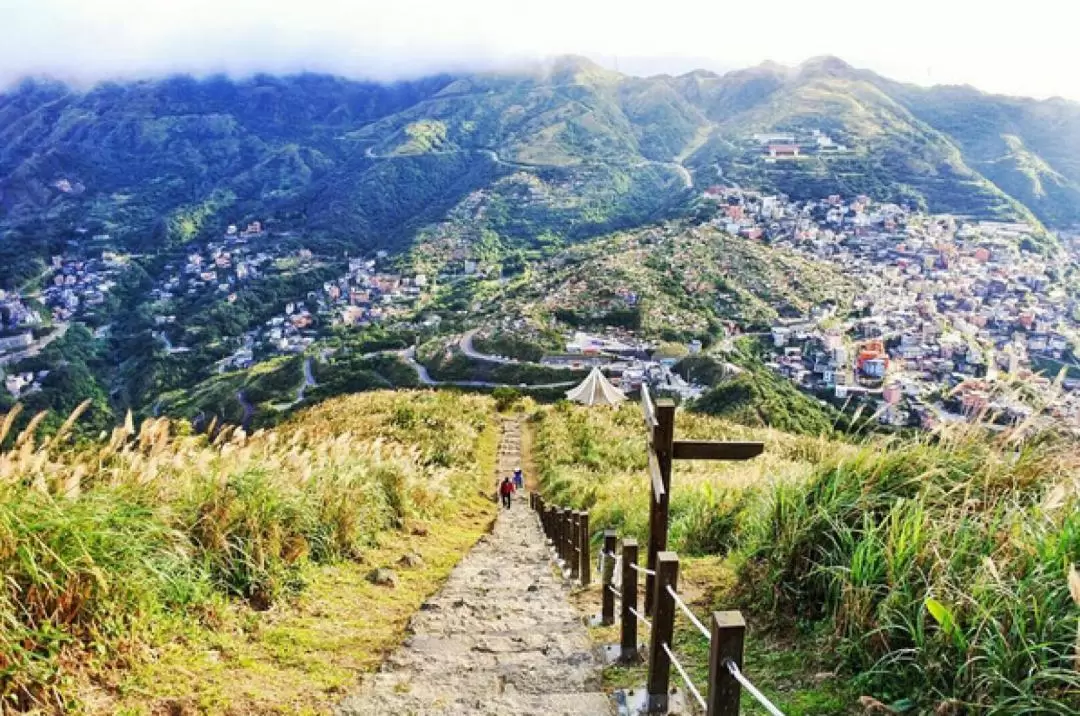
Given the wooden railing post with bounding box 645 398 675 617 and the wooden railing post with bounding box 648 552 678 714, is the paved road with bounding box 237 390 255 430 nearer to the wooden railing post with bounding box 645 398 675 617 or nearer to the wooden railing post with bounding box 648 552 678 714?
the wooden railing post with bounding box 645 398 675 617

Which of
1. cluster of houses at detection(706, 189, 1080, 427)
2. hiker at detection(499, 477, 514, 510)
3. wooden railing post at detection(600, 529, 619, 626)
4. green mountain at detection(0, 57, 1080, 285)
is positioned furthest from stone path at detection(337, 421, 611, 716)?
green mountain at detection(0, 57, 1080, 285)

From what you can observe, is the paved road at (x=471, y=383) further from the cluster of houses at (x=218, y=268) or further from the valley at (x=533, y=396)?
the cluster of houses at (x=218, y=268)

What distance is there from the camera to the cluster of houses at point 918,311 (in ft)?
73.8

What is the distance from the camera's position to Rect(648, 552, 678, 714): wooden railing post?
121 inches

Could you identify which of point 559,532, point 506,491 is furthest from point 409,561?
point 506,491

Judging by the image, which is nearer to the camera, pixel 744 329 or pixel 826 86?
pixel 744 329

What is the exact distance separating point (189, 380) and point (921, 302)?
235 ft

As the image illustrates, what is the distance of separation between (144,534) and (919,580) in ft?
Answer: 12.5

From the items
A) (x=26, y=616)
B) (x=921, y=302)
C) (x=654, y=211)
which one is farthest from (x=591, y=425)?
(x=654, y=211)

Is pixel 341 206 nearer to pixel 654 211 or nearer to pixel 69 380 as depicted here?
pixel 654 211

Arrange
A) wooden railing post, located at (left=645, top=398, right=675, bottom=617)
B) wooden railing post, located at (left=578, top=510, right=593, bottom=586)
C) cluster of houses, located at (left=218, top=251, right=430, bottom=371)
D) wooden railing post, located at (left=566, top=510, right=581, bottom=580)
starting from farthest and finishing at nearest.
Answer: cluster of houses, located at (left=218, top=251, right=430, bottom=371)
wooden railing post, located at (left=566, top=510, right=581, bottom=580)
wooden railing post, located at (left=578, top=510, right=593, bottom=586)
wooden railing post, located at (left=645, top=398, right=675, bottom=617)

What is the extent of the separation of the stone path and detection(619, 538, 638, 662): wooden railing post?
0.21 m

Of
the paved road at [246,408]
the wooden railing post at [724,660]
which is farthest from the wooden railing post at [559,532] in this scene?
the paved road at [246,408]

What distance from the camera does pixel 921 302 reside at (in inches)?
2542
